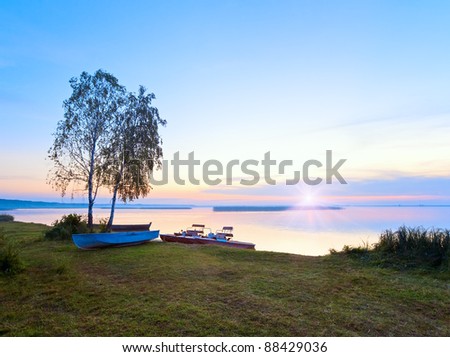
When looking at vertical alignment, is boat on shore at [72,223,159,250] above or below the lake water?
above

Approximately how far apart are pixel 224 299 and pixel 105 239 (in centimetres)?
766

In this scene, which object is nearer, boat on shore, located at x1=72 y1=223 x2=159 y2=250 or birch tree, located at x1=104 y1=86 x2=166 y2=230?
boat on shore, located at x1=72 y1=223 x2=159 y2=250

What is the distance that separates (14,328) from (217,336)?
2.88 metres

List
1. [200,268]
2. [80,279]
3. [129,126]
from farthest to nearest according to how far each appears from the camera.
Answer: [129,126]
[200,268]
[80,279]

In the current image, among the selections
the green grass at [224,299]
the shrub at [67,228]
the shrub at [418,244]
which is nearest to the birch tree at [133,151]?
the shrub at [67,228]

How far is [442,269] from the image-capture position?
24.0 feet

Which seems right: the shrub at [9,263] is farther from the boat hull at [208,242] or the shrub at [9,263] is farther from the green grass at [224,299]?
the boat hull at [208,242]

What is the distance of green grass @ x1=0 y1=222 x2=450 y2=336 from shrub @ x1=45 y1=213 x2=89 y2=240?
226 inches

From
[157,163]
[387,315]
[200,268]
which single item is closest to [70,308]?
[200,268]

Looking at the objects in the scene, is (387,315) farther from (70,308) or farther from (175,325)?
(70,308)

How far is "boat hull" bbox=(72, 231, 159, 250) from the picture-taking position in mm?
11164

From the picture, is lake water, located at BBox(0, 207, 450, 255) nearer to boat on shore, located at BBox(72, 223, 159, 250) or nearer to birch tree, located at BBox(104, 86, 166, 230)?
birch tree, located at BBox(104, 86, 166, 230)

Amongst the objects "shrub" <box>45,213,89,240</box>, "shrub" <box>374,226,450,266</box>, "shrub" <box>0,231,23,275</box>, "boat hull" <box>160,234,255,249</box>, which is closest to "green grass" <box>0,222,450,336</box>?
"shrub" <box>0,231,23,275</box>

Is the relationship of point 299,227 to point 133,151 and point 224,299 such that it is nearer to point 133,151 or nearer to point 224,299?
point 133,151
